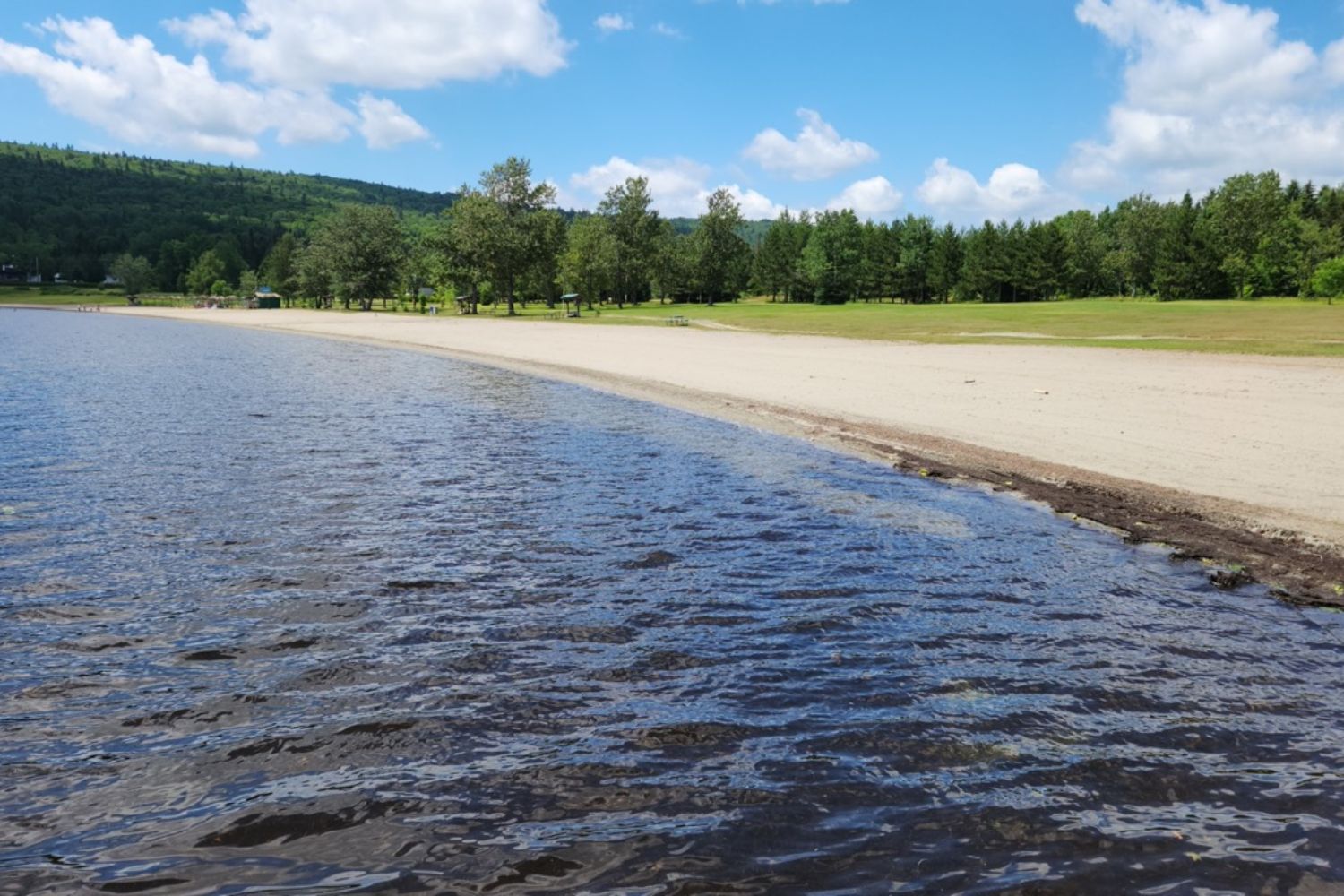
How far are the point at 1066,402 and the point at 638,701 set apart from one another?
20.0 m

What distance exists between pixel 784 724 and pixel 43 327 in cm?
9152

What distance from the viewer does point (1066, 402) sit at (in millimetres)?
23328

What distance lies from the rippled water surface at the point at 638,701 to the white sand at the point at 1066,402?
12.7 feet

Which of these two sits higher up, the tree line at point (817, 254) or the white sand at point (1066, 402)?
the tree line at point (817, 254)

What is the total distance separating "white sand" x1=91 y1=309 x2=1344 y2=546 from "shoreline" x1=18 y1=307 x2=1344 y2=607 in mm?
77

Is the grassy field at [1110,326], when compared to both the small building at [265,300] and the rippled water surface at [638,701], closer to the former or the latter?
the rippled water surface at [638,701]

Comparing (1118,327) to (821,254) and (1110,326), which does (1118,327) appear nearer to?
(1110,326)

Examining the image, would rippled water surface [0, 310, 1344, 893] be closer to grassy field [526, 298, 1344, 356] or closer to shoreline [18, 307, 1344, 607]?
shoreline [18, 307, 1344, 607]

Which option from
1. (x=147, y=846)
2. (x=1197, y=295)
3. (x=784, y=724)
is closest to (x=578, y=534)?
(x=784, y=724)

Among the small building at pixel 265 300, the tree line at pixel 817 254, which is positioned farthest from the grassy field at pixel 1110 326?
the small building at pixel 265 300

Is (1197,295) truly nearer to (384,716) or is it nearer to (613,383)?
(613,383)

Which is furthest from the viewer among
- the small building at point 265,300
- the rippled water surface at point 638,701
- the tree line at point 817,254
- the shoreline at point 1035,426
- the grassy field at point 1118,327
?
the small building at point 265,300

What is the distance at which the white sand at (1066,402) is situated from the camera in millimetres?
14734

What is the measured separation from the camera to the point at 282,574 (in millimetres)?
10008
